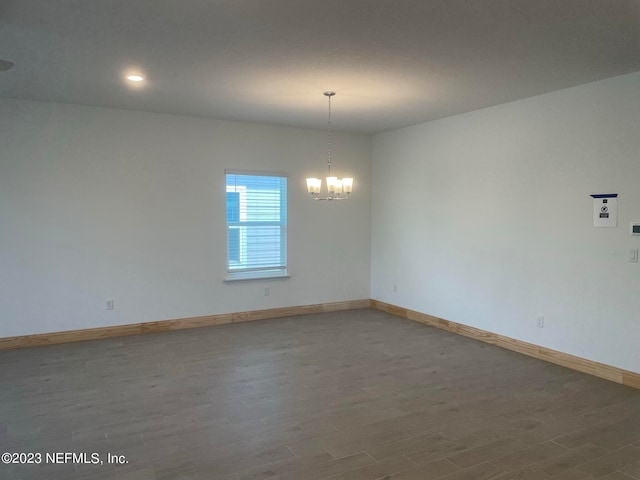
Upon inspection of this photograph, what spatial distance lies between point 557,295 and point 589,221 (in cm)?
77

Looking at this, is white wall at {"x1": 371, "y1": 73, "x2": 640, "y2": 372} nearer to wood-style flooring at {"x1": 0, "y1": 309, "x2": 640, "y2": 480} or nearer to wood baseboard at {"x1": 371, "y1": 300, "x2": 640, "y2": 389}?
wood baseboard at {"x1": 371, "y1": 300, "x2": 640, "y2": 389}

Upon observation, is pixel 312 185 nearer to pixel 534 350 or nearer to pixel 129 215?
pixel 129 215

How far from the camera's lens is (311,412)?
3295 millimetres

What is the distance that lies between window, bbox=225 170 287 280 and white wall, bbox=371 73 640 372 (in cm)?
163

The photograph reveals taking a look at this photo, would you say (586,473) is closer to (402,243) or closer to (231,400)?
(231,400)

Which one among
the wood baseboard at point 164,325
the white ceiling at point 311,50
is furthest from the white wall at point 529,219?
the wood baseboard at point 164,325

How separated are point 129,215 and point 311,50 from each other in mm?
3165

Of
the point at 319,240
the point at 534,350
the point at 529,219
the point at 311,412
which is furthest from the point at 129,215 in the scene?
the point at 534,350

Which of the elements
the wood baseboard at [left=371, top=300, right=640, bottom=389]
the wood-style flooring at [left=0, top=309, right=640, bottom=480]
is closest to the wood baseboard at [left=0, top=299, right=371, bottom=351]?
the wood-style flooring at [left=0, top=309, right=640, bottom=480]

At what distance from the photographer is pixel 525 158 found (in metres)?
4.69

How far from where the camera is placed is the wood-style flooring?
103 inches

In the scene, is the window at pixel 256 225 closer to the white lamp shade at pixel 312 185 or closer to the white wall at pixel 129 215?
the white wall at pixel 129 215

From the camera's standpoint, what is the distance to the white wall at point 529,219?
12.9 ft

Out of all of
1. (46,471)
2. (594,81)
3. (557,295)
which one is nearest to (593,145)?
(594,81)
